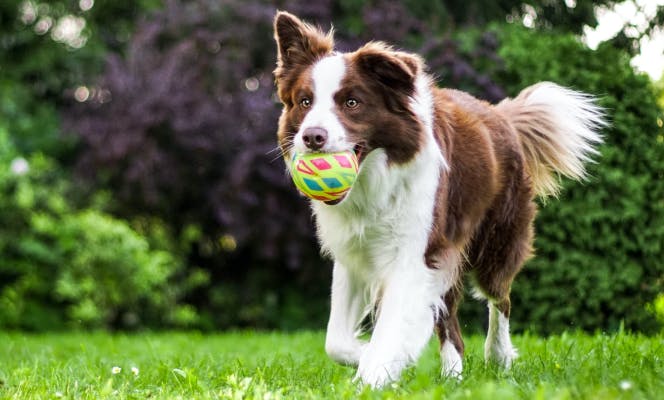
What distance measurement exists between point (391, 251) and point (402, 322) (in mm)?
363

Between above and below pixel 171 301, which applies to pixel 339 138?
above

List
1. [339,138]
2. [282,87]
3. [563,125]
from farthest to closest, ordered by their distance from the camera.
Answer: [563,125]
[282,87]
[339,138]

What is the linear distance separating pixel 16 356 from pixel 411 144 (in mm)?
3880

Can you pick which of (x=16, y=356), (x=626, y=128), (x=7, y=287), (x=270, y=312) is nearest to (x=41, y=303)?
(x=7, y=287)

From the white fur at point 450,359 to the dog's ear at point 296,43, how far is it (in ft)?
5.75

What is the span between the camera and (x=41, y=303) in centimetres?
1088

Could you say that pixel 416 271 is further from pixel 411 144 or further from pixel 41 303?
pixel 41 303

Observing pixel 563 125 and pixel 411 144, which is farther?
pixel 563 125

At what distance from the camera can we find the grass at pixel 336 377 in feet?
11.1

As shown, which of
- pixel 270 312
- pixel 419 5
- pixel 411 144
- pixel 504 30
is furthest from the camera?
pixel 270 312

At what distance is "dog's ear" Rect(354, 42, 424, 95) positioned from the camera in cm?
412

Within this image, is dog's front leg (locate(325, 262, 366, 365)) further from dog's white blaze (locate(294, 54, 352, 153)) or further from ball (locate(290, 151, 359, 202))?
dog's white blaze (locate(294, 54, 352, 153))

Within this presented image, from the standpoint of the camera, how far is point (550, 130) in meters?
5.45

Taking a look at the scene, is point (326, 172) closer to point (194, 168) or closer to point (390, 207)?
point (390, 207)
